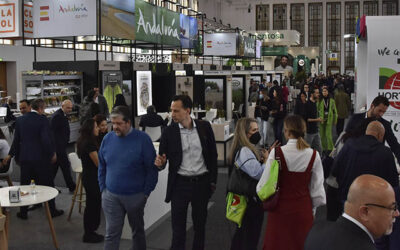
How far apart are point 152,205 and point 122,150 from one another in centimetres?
186

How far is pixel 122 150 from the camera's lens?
3.80 metres

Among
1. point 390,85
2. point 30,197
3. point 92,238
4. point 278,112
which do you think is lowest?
point 92,238

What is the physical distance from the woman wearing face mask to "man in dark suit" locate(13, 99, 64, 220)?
2821 mm

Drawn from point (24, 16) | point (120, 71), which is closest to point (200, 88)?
point (120, 71)

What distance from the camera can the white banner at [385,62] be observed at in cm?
602

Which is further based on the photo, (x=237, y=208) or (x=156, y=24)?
(x=156, y=24)

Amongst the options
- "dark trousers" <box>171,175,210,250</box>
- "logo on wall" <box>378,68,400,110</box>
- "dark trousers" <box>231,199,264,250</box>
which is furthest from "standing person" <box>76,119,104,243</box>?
"logo on wall" <box>378,68,400,110</box>

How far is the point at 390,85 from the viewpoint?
6102 mm

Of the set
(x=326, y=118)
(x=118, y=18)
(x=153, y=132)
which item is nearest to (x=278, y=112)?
(x=326, y=118)

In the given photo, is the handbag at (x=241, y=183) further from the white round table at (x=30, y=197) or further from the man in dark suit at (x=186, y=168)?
the white round table at (x=30, y=197)

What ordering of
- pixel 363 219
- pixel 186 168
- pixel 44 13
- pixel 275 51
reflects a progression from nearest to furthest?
pixel 363 219 → pixel 186 168 → pixel 44 13 → pixel 275 51

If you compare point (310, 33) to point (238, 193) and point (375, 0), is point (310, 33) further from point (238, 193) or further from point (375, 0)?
point (238, 193)

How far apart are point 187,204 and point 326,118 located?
5522mm

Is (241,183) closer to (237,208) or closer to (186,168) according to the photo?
(237,208)
